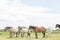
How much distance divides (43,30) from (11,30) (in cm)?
535

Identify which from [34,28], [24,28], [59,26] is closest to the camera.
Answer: [34,28]

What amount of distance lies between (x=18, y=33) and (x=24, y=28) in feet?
4.70

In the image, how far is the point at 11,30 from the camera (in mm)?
31984

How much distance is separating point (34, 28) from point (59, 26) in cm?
999

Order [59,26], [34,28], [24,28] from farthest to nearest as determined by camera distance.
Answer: [59,26], [24,28], [34,28]

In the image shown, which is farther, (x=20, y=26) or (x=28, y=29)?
(x=20, y=26)

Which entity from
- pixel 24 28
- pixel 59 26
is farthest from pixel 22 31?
pixel 59 26

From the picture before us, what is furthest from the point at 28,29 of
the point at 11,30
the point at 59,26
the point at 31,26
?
the point at 59,26

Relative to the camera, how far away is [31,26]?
30.5 m

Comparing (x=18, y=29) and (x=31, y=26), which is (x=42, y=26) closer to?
(x=31, y=26)

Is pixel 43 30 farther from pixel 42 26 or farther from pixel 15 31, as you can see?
pixel 15 31

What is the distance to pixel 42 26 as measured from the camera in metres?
31.3

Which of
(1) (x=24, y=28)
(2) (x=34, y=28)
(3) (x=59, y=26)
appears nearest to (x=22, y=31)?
(1) (x=24, y=28)

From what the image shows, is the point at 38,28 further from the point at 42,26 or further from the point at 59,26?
the point at 59,26
